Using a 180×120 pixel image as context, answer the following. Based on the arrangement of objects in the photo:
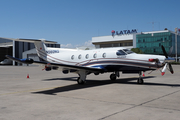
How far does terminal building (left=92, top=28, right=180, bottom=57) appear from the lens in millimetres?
97000

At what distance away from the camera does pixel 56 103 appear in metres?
8.32

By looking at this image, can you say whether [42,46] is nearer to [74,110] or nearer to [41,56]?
[41,56]

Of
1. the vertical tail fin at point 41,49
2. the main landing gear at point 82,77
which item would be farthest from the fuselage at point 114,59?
the vertical tail fin at point 41,49

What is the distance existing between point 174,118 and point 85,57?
456 inches

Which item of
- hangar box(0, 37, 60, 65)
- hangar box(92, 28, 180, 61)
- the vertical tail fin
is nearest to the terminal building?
hangar box(92, 28, 180, 61)

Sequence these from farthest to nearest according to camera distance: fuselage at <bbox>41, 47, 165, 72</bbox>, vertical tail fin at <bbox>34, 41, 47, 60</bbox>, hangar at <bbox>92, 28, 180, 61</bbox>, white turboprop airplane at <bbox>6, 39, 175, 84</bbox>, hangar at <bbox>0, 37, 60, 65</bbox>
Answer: hangar at <bbox>92, 28, 180, 61</bbox> < hangar at <bbox>0, 37, 60, 65</bbox> < vertical tail fin at <bbox>34, 41, 47, 60</bbox> < fuselage at <bbox>41, 47, 165, 72</bbox> < white turboprop airplane at <bbox>6, 39, 175, 84</bbox>

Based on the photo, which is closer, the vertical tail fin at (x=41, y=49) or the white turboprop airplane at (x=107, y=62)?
the white turboprop airplane at (x=107, y=62)

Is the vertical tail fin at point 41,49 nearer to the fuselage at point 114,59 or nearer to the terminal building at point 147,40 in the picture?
the fuselage at point 114,59

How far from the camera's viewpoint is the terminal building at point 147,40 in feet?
318

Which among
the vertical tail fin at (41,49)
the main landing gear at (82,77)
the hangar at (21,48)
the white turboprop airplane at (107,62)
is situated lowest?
the main landing gear at (82,77)

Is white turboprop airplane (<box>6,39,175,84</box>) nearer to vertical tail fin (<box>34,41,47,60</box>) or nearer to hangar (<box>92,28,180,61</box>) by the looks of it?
vertical tail fin (<box>34,41,47,60</box>)

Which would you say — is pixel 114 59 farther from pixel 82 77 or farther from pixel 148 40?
pixel 148 40

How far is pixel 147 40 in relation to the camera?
103 metres

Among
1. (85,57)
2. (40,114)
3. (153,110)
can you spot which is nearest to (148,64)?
(85,57)
